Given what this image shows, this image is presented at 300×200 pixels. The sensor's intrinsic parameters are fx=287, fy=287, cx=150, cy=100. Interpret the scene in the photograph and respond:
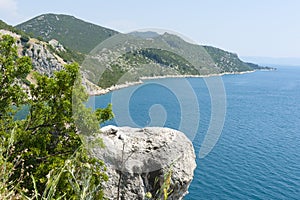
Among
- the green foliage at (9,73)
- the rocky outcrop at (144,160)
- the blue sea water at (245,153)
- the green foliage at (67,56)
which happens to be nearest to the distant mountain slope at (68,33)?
the green foliage at (67,56)

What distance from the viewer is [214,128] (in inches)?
2141

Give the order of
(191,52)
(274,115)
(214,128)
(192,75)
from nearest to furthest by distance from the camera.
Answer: (191,52) → (214,128) → (274,115) → (192,75)

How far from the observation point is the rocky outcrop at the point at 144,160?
13391mm

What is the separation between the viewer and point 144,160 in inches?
549

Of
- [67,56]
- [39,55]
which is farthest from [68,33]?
[39,55]

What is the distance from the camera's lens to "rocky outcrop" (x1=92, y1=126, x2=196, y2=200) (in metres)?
13.4

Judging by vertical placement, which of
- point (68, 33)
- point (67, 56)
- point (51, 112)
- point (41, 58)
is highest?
point (68, 33)

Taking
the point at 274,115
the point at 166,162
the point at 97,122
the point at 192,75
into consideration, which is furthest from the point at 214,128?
the point at 192,75

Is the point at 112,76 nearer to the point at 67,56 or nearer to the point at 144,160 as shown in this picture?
the point at 67,56

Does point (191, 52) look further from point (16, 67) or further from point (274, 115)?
point (274, 115)

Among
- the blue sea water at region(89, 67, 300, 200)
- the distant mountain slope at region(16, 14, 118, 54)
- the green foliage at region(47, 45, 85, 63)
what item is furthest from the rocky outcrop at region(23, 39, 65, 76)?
the distant mountain slope at region(16, 14, 118, 54)

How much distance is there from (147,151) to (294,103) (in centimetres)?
8399

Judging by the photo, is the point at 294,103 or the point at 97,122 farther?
the point at 294,103

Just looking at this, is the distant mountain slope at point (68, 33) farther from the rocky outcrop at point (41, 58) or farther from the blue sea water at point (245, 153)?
the blue sea water at point (245, 153)
